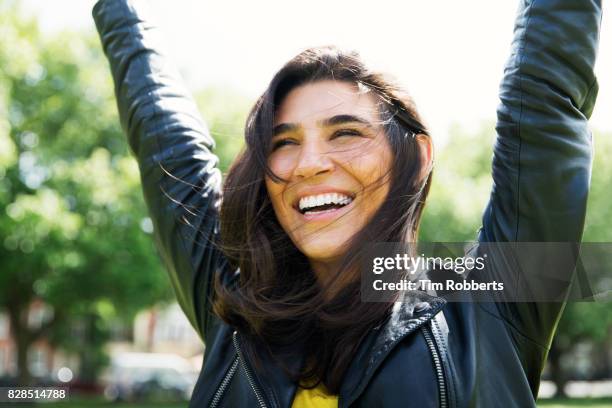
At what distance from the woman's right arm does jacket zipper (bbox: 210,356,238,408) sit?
0.33 metres

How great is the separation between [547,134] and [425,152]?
42cm

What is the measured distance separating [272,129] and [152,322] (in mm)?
49218

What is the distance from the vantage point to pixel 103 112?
76.2 feet

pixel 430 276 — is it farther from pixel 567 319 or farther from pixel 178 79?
pixel 567 319

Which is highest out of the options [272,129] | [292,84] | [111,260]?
[292,84]

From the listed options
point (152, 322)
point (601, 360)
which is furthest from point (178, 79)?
point (152, 322)

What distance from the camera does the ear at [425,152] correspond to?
2.13 meters

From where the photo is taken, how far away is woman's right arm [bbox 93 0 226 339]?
2387 millimetres

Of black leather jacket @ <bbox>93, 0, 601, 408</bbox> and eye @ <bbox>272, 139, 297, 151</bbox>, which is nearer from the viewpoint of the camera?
black leather jacket @ <bbox>93, 0, 601, 408</bbox>

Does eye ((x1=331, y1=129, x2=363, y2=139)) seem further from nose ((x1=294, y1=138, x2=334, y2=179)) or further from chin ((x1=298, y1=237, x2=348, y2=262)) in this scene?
chin ((x1=298, y1=237, x2=348, y2=262))

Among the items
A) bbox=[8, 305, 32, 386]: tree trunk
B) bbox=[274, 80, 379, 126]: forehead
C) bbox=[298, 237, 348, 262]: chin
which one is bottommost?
bbox=[8, 305, 32, 386]: tree trunk

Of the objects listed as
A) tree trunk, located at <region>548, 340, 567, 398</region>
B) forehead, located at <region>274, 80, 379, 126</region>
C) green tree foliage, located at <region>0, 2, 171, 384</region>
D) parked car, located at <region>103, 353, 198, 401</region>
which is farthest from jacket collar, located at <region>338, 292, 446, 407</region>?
parked car, located at <region>103, 353, 198, 401</region>

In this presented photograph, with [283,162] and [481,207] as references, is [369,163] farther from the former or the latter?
[481,207]

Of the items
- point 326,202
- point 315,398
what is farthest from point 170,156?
point 315,398
